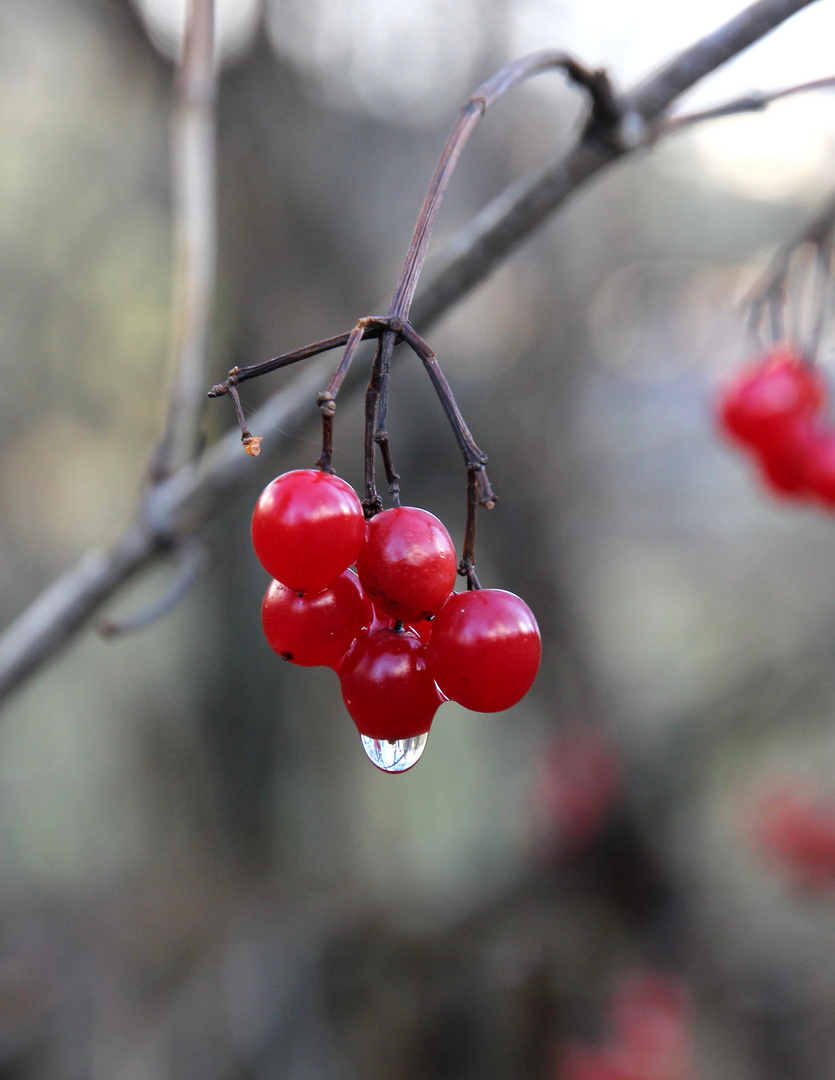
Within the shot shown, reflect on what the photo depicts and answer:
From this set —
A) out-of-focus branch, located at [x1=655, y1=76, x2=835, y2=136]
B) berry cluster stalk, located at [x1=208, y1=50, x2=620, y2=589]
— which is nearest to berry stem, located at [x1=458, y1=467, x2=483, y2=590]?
berry cluster stalk, located at [x1=208, y1=50, x2=620, y2=589]

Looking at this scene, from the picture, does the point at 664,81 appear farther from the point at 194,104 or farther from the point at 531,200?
the point at 194,104

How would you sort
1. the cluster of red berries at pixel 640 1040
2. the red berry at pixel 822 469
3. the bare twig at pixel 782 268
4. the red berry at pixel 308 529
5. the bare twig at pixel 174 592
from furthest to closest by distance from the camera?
the cluster of red berries at pixel 640 1040, the red berry at pixel 822 469, the bare twig at pixel 782 268, the bare twig at pixel 174 592, the red berry at pixel 308 529

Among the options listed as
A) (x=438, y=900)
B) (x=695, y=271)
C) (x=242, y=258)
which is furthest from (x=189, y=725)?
(x=695, y=271)

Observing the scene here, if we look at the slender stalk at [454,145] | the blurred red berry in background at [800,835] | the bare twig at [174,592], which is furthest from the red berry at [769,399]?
the blurred red berry in background at [800,835]

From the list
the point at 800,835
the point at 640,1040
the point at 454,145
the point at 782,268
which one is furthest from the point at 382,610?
the point at 800,835

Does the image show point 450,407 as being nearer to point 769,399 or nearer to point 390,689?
point 390,689

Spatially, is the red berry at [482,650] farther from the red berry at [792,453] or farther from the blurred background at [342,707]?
the blurred background at [342,707]
